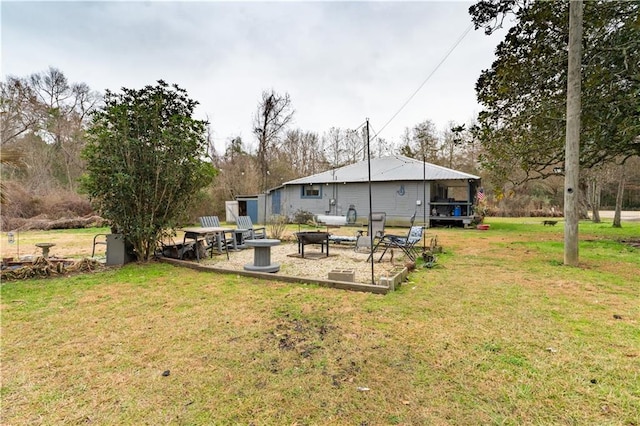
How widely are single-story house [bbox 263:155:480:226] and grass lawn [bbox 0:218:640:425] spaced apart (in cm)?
1187

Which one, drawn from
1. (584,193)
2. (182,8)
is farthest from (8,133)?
(584,193)

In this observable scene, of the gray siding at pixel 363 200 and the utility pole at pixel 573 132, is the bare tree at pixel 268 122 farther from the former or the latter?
the utility pole at pixel 573 132

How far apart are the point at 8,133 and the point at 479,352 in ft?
83.3

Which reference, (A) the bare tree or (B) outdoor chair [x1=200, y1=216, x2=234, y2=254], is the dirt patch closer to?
(B) outdoor chair [x1=200, y1=216, x2=234, y2=254]

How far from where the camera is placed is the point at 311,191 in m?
19.9

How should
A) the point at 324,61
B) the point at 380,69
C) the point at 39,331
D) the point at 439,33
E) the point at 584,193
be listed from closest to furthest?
1. the point at 39,331
2. the point at 439,33
3. the point at 380,69
4. the point at 324,61
5. the point at 584,193

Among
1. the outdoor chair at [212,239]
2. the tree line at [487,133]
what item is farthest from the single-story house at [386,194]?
the outdoor chair at [212,239]

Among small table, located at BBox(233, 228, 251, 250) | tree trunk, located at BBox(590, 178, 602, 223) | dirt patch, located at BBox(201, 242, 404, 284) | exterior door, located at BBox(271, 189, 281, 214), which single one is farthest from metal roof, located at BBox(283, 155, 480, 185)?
small table, located at BBox(233, 228, 251, 250)

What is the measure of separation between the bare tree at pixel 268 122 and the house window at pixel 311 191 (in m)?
5.72

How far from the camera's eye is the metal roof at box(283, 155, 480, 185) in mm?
16812

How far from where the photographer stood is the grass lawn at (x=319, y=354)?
2.11m

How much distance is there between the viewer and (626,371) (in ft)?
8.32

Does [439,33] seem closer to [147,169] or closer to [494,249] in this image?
[494,249]

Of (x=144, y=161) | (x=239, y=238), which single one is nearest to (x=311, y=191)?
(x=239, y=238)
